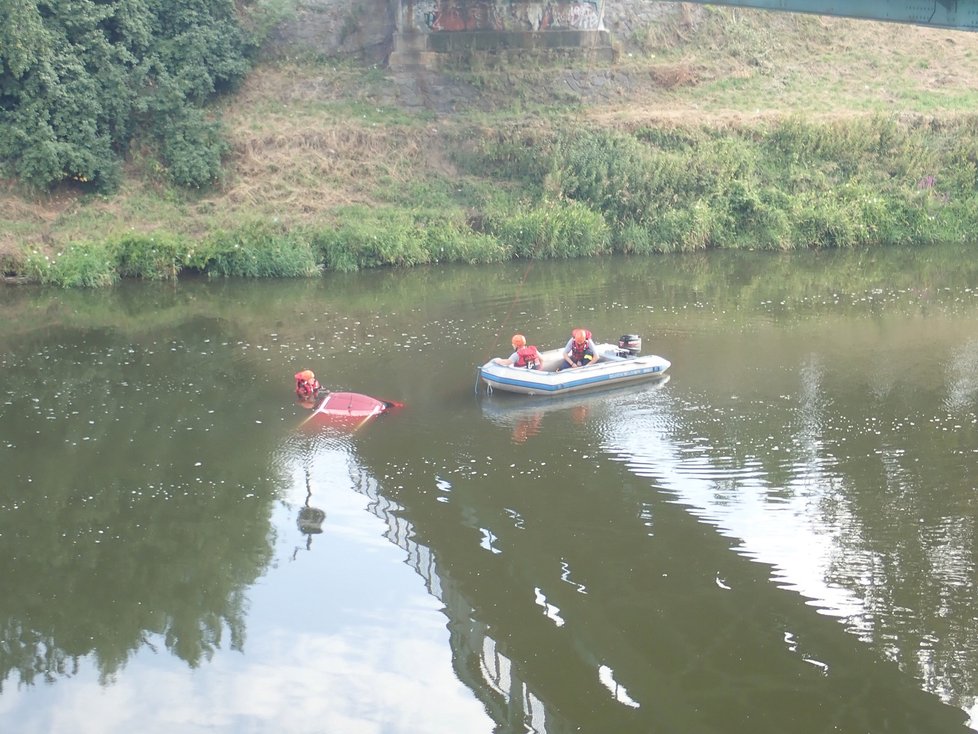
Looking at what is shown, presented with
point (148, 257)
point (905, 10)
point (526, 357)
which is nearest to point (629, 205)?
point (905, 10)

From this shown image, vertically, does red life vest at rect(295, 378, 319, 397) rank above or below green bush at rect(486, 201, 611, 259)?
below

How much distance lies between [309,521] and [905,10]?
15132 mm

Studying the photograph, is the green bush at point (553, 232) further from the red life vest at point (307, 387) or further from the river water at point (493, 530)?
the red life vest at point (307, 387)

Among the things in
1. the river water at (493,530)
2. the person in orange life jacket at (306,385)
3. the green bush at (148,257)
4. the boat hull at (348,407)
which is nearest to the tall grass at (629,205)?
the green bush at (148,257)

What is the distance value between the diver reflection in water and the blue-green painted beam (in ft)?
47.8

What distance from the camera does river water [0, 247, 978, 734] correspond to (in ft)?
35.4

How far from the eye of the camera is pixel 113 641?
11.9 m

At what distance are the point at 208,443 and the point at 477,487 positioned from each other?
4.43m

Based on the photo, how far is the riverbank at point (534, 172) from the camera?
31.2m

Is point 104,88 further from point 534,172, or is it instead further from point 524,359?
point 524,359

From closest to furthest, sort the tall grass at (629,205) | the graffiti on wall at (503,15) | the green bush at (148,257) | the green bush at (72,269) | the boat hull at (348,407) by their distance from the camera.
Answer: the boat hull at (348,407) → the green bush at (72,269) → the green bush at (148,257) → the tall grass at (629,205) → the graffiti on wall at (503,15)

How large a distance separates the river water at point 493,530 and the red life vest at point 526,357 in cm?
85

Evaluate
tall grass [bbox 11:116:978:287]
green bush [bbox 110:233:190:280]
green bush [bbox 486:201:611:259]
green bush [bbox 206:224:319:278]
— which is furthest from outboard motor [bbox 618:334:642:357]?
green bush [bbox 110:233:190:280]

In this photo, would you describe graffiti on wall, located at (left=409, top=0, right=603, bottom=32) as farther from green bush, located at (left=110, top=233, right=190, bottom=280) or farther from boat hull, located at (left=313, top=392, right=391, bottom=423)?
boat hull, located at (left=313, top=392, right=391, bottom=423)
